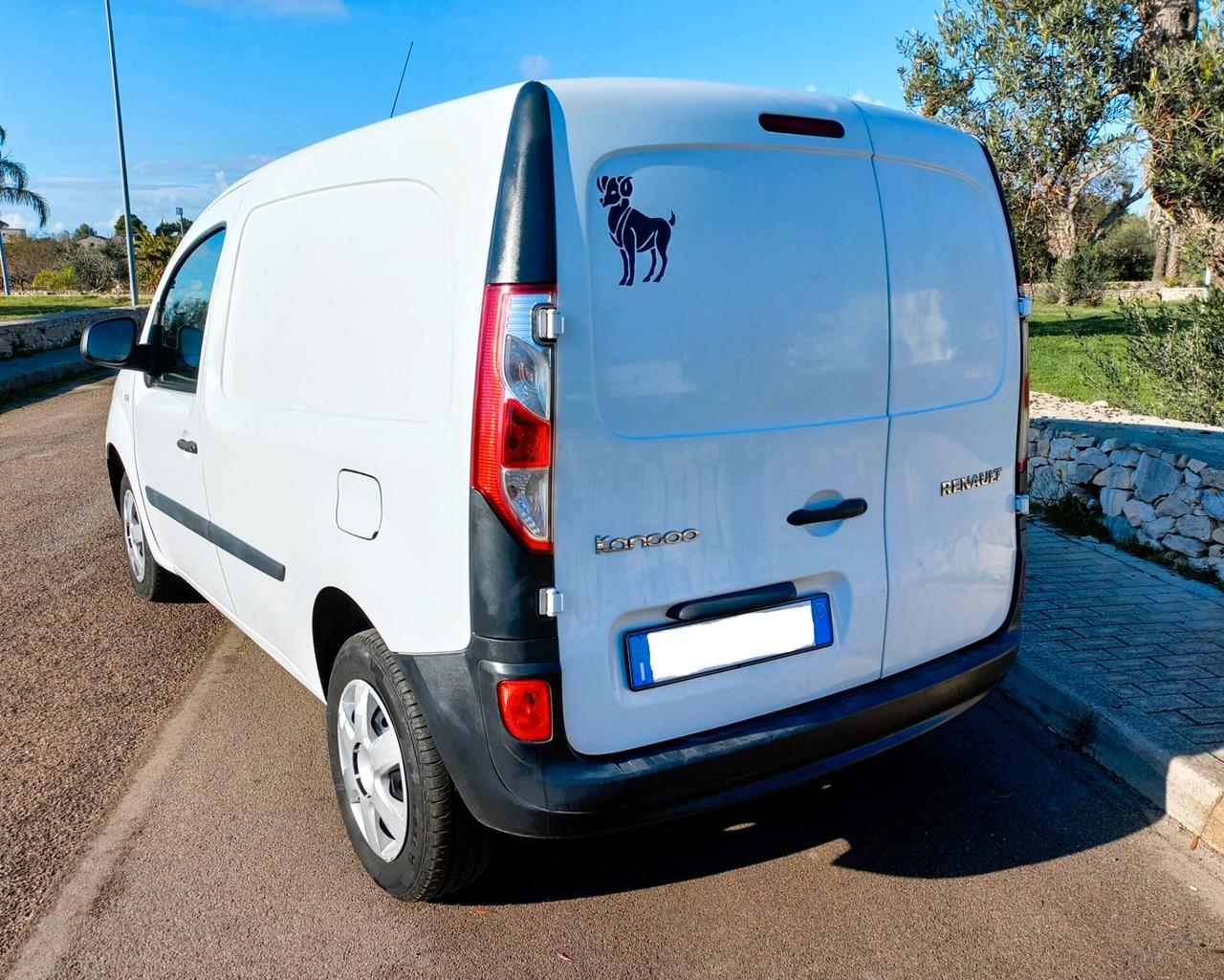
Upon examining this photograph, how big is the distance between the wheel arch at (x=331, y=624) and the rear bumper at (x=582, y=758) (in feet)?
1.51

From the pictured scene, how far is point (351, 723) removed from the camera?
2.83 m

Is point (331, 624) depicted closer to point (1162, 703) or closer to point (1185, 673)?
point (1162, 703)

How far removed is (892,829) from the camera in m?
3.09

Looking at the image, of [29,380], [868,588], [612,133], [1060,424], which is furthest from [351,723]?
[29,380]

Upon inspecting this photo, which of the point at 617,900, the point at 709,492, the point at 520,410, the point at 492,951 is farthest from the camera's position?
the point at 617,900

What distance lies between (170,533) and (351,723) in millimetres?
1909

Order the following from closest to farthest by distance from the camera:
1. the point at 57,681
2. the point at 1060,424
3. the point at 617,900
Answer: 1. the point at 617,900
2. the point at 57,681
3. the point at 1060,424

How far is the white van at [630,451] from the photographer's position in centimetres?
216

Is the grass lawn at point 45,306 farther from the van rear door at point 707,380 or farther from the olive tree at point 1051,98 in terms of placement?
the van rear door at point 707,380

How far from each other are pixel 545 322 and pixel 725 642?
897 millimetres

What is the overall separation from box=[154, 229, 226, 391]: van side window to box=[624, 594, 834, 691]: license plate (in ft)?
7.62

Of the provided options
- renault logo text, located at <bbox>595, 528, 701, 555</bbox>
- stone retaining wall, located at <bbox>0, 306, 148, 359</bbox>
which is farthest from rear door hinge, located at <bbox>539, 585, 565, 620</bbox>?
stone retaining wall, located at <bbox>0, 306, 148, 359</bbox>

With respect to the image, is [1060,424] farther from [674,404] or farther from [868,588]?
[674,404]

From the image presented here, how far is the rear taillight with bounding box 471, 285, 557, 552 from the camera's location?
2133mm
